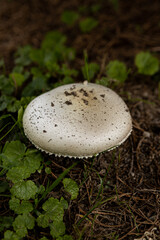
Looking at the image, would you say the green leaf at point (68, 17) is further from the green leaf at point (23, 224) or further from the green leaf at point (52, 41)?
the green leaf at point (23, 224)

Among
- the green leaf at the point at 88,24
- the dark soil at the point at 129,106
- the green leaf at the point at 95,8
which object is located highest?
the green leaf at the point at 95,8

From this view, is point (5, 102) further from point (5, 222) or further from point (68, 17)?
point (68, 17)

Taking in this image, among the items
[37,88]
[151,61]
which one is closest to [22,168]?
[37,88]

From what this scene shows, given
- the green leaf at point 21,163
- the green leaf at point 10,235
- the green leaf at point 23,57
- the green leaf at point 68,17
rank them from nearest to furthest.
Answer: the green leaf at point 10,235 → the green leaf at point 21,163 → the green leaf at point 23,57 → the green leaf at point 68,17

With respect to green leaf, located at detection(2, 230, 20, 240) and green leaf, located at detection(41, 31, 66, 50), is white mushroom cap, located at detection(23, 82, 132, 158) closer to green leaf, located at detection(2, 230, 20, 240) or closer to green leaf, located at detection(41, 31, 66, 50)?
green leaf, located at detection(2, 230, 20, 240)

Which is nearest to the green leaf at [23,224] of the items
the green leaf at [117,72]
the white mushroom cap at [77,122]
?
the white mushroom cap at [77,122]

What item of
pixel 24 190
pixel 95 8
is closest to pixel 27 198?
pixel 24 190

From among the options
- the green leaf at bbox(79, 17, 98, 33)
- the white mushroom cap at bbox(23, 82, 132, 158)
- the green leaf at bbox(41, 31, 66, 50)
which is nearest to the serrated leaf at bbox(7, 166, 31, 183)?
the white mushroom cap at bbox(23, 82, 132, 158)
